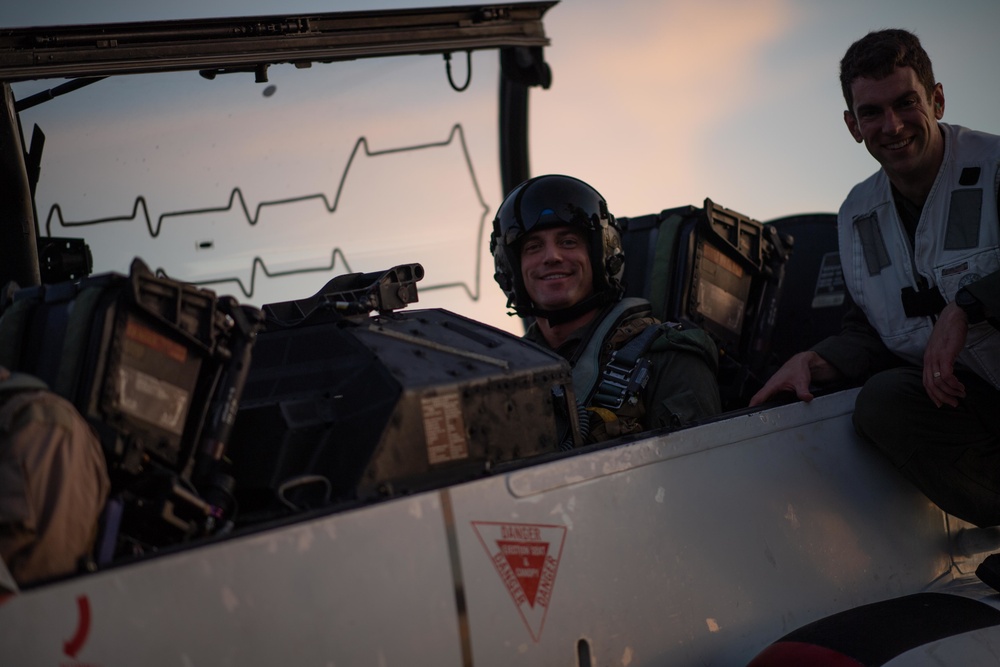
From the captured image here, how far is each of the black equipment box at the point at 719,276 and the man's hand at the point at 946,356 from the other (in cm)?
95

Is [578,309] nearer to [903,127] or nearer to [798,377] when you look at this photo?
[798,377]

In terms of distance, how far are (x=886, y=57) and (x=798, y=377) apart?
2.58 ft

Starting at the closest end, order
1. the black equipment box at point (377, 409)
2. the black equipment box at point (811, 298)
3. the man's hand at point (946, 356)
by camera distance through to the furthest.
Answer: the black equipment box at point (377, 409), the man's hand at point (946, 356), the black equipment box at point (811, 298)

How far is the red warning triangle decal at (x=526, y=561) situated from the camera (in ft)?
5.72

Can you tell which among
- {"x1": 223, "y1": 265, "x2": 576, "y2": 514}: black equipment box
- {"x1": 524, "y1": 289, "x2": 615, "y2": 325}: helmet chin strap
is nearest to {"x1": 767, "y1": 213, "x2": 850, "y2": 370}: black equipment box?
{"x1": 524, "y1": 289, "x2": 615, "y2": 325}: helmet chin strap

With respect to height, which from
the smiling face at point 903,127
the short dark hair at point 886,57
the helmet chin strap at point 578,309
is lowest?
the helmet chin strap at point 578,309

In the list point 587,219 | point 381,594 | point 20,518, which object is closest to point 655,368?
point 587,219

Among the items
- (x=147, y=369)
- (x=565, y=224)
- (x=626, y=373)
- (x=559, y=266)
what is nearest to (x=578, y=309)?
(x=559, y=266)

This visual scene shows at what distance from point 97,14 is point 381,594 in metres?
1.90

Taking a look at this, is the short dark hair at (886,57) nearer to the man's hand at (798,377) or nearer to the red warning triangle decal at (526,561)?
the man's hand at (798,377)

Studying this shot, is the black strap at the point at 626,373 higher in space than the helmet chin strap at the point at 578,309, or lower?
lower

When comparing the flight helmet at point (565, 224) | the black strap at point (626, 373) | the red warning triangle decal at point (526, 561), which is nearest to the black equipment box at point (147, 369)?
the red warning triangle decal at point (526, 561)

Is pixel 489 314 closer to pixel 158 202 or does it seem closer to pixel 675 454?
pixel 158 202

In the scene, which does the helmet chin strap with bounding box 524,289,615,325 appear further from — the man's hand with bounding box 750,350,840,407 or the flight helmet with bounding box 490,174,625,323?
the man's hand with bounding box 750,350,840,407
